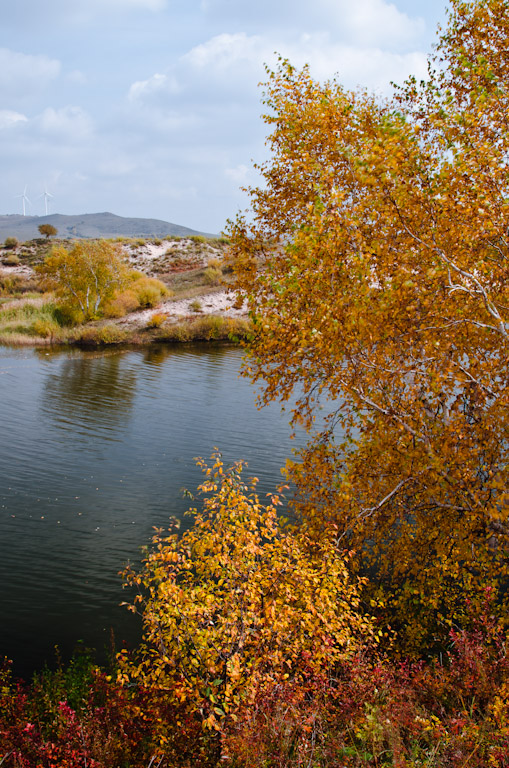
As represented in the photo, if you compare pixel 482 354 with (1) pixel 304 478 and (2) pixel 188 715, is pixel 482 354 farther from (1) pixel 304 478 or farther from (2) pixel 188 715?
(2) pixel 188 715

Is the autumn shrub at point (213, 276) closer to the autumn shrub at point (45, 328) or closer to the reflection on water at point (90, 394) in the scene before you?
the autumn shrub at point (45, 328)

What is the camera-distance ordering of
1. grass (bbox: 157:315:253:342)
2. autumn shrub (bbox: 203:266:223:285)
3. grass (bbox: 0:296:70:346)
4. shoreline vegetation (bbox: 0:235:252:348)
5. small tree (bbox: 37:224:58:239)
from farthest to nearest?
small tree (bbox: 37:224:58:239) → autumn shrub (bbox: 203:266:223:285) → grass (bbox: 157:315:253:342) → shoreline vegetation (bbox: 0:235:252:348) → grass (bbox: 0:296:70:346)

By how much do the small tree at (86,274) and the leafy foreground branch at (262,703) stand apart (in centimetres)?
4390

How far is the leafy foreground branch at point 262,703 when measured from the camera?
4961 millimetres

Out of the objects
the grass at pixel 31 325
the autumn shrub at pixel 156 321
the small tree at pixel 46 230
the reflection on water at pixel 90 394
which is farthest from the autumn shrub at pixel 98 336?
the small tree at pixel 46 230

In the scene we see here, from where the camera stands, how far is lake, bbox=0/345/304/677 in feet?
34.6

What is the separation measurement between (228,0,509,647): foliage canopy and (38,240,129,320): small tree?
3926 cm

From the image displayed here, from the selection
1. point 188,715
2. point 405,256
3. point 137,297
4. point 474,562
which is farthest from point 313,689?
point 137,297

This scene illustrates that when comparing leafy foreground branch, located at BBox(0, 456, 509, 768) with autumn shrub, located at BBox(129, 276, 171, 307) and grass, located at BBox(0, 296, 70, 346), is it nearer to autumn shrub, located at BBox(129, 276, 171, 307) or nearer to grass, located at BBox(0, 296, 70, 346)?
grass, located at BBox(0, 296, 70, 346)

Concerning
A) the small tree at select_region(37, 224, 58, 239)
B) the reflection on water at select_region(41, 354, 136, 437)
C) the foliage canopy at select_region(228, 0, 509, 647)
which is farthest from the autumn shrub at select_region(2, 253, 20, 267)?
the foliage canopy at select_region(228, 0, 509, 647)

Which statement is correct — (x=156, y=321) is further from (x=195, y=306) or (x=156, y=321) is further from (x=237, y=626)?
(x=237, y=626)

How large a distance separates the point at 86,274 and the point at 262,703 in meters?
46.8

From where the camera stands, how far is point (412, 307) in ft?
22.6

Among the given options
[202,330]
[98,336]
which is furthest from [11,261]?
[202,330]
